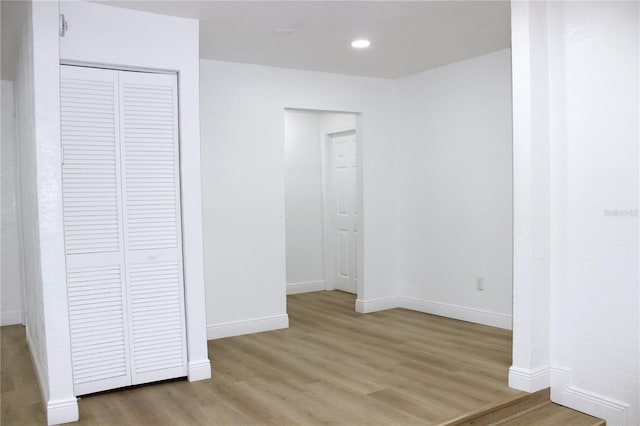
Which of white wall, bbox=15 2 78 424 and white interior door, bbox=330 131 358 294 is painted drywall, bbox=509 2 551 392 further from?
white interior door, bbox=330 131 358 294

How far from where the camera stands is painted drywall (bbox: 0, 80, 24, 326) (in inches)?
214

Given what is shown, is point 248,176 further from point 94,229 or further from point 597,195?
point 597,195

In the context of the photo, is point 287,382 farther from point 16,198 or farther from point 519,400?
point 16,198

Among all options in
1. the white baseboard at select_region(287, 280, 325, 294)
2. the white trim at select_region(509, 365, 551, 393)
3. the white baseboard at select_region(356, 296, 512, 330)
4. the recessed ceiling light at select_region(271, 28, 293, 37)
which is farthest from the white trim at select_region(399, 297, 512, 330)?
the recessed ceiling light at select_region(271, 28, 293, 37)

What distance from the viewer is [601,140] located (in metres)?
3.11

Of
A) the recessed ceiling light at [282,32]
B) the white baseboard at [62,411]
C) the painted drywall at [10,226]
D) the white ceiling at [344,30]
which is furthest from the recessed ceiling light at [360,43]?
the painted drywall at [10,226]

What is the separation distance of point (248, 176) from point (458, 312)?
2.45 m

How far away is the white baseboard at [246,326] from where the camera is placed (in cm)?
473

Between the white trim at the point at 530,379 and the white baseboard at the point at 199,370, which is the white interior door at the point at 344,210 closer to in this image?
the white baseboard at the point at 199,370

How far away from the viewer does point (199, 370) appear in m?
3.64

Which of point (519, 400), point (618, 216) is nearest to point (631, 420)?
point (519, 400)

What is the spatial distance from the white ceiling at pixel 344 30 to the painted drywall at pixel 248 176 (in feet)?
0.71

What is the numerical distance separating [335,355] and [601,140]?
2.43 m

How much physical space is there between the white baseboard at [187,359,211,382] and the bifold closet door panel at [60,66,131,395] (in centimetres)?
40
